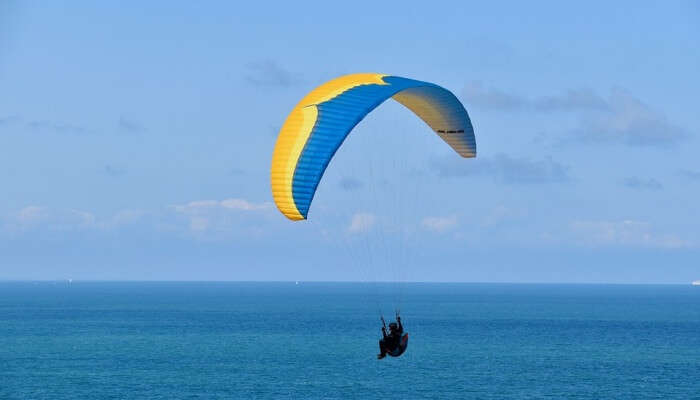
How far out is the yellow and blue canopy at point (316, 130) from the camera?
90.6 feet

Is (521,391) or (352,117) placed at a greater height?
(352,117)

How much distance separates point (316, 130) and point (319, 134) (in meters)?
0.17

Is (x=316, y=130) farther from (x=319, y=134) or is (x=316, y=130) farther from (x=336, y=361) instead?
(x=336, y=361)

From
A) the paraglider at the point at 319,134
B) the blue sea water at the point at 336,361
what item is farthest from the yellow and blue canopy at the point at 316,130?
the blue sea water at the point at 336,361

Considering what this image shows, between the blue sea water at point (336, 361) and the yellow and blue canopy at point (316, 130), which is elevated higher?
the yellow and blue canopy at point (316, 130)

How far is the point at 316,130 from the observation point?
28.2 metres

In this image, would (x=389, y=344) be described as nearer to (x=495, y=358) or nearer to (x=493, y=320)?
(x=495, y=358)

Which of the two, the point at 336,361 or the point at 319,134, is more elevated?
the point at 319,134

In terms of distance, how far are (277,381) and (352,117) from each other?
45.1 m

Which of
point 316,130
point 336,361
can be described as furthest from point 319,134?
point 336,361

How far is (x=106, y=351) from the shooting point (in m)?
90.4

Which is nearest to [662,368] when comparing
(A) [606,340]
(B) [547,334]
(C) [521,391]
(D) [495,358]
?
(D) [495,358]

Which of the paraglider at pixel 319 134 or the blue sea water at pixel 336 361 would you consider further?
the blue sea water at pixel 336 361

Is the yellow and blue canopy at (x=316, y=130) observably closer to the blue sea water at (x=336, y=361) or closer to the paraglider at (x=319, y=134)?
the paraglider at (x=319, y=134)
